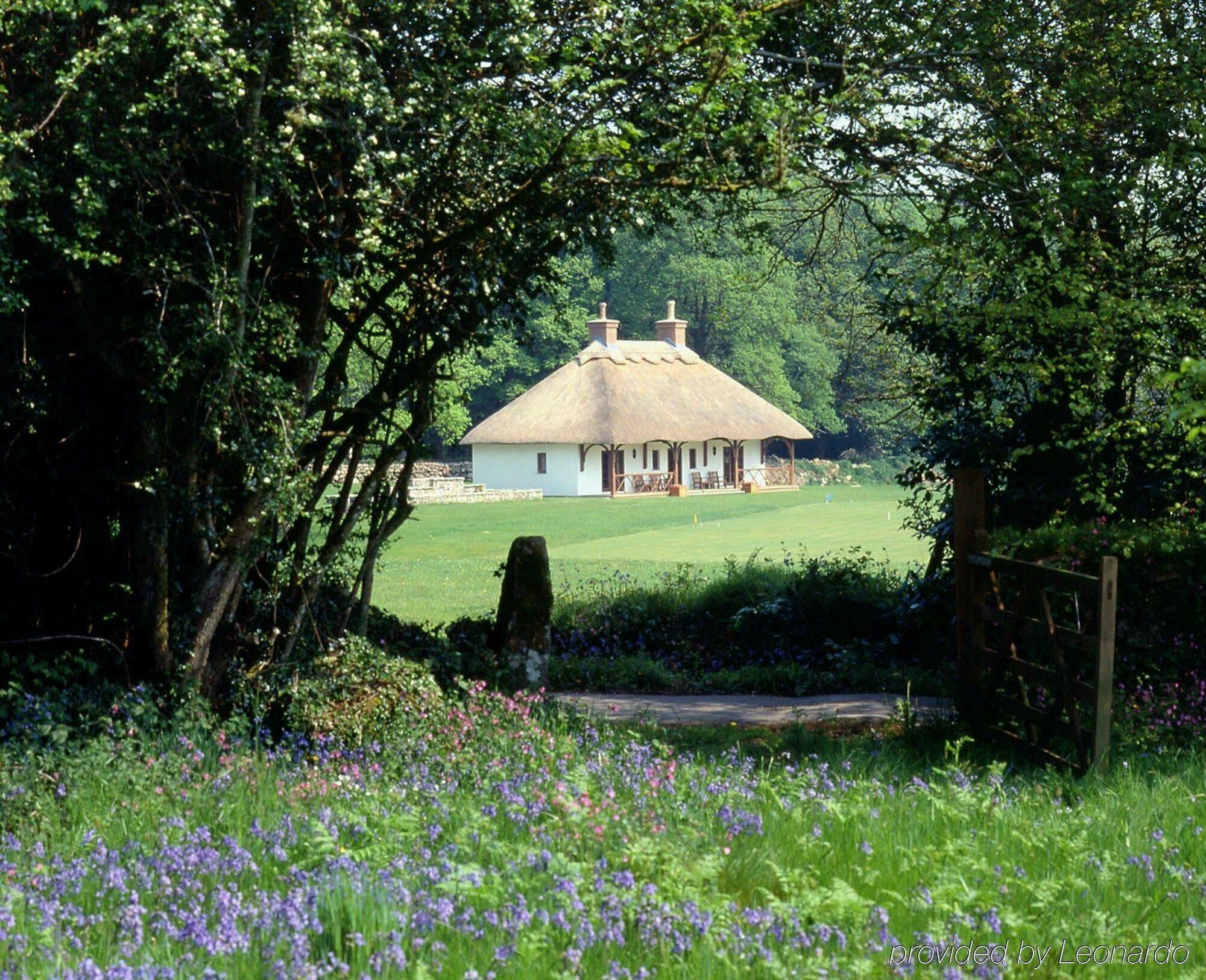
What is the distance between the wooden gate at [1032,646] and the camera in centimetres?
641

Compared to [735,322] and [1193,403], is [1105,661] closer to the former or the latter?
[1193,403]

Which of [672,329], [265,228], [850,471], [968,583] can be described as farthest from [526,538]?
[850,471]

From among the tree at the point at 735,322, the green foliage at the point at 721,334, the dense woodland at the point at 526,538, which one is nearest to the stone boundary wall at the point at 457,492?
the green foliage at the point at 721,334

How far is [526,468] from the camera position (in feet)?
177

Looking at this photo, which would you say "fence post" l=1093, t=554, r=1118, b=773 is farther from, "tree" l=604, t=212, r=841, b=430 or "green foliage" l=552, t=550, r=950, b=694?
"tree" l=604, t=212, r=841, b=430

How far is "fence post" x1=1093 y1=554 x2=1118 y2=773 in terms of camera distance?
6.34 meters

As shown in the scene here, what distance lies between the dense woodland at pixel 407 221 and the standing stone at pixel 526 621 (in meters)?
1.51

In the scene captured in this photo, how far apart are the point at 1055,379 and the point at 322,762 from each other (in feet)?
20.3

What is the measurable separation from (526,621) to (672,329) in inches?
1822

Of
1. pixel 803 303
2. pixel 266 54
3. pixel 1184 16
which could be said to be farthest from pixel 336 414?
pixel 803 303

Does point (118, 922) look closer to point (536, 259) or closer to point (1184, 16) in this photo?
point (536, 259)

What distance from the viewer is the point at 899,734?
783 cm

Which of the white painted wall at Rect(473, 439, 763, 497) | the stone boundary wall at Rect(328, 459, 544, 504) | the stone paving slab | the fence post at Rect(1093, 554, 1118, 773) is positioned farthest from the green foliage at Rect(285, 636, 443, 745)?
the white painted wall at Rect(473, 439, 763, 497)

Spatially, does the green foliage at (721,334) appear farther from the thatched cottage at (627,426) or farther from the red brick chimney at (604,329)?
the thatched cottage at (627,426)
